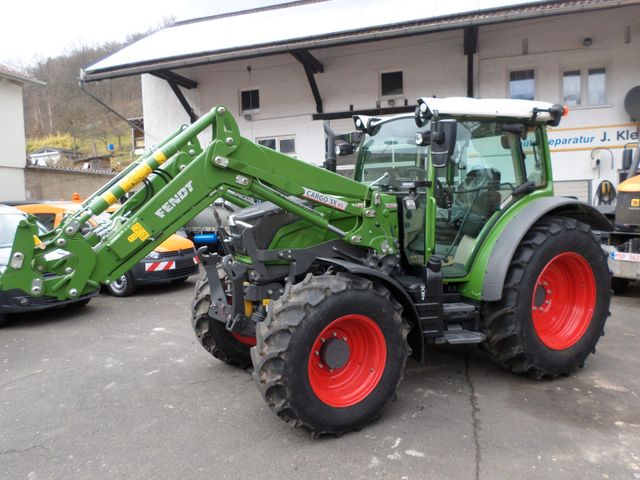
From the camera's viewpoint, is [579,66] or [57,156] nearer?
[579,66]

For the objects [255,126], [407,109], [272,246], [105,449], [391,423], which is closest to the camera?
[105,449]

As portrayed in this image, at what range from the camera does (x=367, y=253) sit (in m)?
3.83

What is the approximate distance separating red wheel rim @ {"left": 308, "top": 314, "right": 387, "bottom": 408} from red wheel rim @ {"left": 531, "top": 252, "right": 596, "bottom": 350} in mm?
1673

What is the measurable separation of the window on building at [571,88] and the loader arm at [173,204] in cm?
946

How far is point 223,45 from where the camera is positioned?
11969mm

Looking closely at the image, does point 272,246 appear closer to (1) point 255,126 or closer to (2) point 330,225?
(2) point 330,225

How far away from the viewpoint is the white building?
34.5 feet

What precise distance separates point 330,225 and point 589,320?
8.38 feet

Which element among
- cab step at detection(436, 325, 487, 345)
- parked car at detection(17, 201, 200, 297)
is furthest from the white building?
cab step at detection(436, 325, 487, 345)

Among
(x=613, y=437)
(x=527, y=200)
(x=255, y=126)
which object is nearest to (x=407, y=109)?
(x=255, y=126)

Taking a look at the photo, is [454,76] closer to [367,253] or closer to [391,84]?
[391,84]

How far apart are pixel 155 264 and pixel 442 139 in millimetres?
6333

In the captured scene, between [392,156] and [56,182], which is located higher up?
[56,182]

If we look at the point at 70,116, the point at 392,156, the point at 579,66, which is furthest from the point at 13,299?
the point at 70,116
